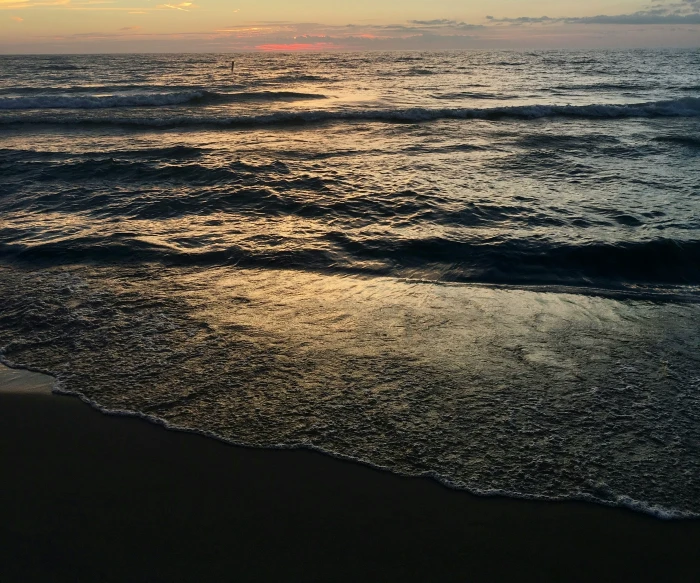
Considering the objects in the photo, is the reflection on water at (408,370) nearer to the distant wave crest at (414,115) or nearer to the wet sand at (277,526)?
the wet sand at (277,526)

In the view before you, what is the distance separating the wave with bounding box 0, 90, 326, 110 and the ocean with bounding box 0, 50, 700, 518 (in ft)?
34.9

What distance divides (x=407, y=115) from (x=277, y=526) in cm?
1890

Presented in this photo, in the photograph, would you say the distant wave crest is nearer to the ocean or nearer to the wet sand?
the ocean

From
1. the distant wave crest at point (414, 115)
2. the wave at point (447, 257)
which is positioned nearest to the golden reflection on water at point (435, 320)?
the wave at point (447, 257)

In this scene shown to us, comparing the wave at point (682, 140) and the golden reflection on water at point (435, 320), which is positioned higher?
the wave at point (682, 140)

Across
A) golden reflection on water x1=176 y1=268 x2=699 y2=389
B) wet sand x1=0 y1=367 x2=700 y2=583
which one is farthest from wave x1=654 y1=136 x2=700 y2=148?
wet sand x1=0 y1=367 x2=700 y2=583

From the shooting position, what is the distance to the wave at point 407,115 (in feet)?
64.3

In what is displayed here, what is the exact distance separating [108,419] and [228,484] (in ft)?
3.70

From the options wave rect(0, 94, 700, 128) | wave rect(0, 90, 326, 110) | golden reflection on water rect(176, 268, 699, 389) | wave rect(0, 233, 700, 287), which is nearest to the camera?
golden reflection on water rect(176, 268, 699, 389)

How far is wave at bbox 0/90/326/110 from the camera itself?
2406 cm

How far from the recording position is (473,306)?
218 inches

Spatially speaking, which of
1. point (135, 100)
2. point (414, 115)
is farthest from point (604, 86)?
point (135, 100)

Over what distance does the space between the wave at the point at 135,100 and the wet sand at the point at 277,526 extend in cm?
2423

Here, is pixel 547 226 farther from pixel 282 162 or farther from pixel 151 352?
pixel 282 162
